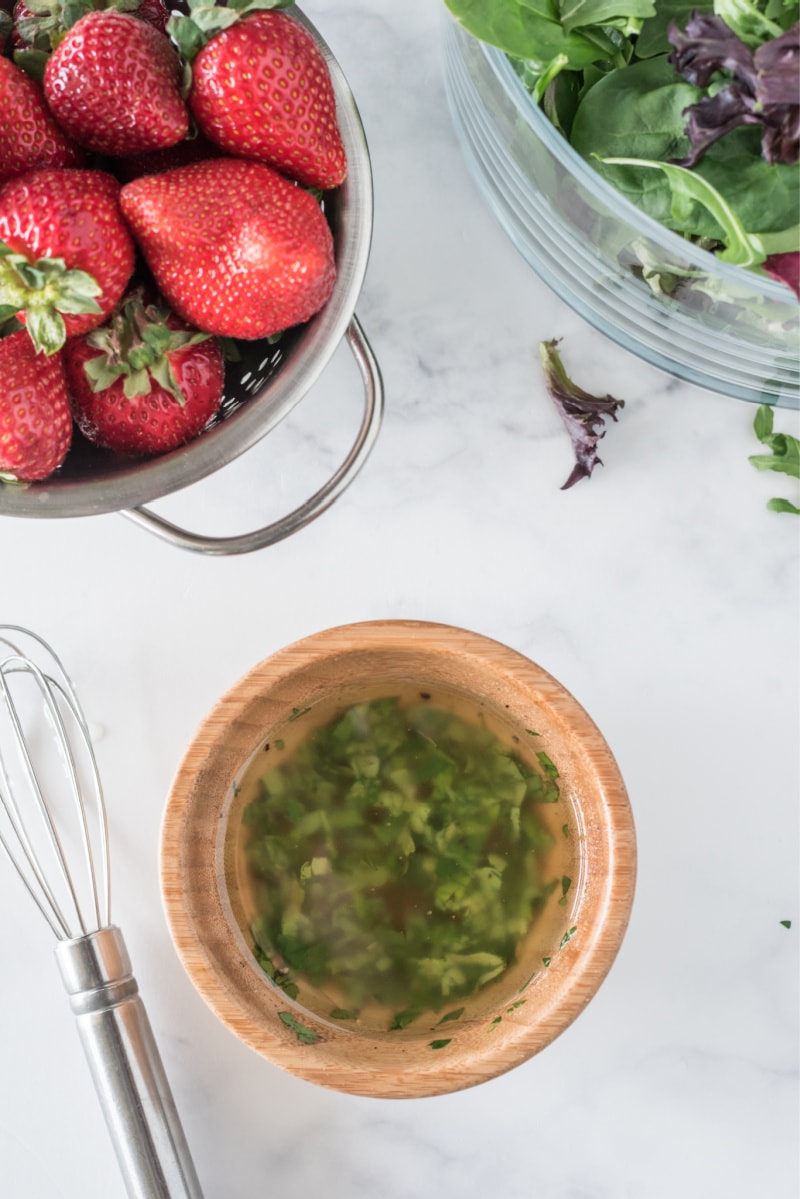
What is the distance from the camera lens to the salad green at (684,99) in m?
0.54

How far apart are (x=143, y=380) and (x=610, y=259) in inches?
11.0

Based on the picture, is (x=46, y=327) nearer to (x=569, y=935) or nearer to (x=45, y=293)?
(x=45, y=293)

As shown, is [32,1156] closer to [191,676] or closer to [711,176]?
[191,676]

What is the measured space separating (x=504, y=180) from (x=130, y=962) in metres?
0.55

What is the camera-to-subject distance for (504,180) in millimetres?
695

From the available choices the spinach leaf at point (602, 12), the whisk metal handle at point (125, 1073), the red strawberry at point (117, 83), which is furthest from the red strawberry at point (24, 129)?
the whisk metal handle at point (125, 1073)

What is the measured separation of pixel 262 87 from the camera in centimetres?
53

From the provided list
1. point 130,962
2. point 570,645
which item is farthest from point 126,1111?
point 570,645

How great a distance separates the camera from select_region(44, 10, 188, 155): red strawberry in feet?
1.73

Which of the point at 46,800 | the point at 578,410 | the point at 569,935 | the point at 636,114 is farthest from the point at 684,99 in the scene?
the point at 46,800

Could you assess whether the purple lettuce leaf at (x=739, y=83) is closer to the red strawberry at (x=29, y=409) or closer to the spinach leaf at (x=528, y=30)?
the spinach leaf at (x=528, y=30)

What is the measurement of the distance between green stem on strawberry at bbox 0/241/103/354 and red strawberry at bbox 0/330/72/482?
3cm

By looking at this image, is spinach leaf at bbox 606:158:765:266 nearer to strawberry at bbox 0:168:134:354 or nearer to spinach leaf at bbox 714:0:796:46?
spinach leaf at bbox 714:0:796:46

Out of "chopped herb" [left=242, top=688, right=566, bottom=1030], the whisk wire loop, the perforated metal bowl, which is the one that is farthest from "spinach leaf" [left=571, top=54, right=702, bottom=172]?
the whisk wire loop
